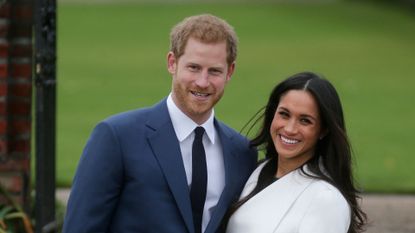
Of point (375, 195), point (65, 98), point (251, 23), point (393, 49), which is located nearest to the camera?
point (375, 195)

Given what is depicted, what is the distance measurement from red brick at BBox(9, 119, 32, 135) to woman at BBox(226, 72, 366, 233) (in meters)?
2.17

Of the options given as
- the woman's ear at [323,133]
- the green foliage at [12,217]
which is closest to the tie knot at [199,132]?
the woman's ear at [323,133]

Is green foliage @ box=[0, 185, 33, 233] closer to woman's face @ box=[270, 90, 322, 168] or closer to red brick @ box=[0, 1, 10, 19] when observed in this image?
red brick @ box=[0, 1, 10, 19]

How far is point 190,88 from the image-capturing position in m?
3.94

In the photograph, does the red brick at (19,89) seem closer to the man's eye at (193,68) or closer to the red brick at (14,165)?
the red brick at (14,165)

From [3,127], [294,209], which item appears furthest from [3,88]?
[294,209]

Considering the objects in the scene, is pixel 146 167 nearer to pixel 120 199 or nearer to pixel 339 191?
pixel 120 199

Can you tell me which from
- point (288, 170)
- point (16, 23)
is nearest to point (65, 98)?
point (16, 23)

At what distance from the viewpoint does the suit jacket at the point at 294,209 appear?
12.9 feet

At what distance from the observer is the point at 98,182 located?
3.87m

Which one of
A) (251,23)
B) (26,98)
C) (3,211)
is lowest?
(251,23)

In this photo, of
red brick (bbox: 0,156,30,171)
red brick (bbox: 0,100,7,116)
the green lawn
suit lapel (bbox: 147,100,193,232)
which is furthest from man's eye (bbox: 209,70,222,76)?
the green lawn

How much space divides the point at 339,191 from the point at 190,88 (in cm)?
70

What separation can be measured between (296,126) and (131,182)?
69cm
